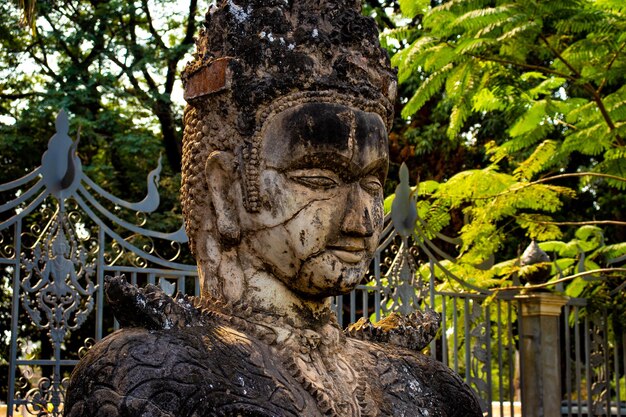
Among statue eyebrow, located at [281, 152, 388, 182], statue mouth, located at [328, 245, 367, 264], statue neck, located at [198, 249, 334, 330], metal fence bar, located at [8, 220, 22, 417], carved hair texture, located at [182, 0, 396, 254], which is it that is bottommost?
metal fence bar, located at [8, 220, 22, 417]

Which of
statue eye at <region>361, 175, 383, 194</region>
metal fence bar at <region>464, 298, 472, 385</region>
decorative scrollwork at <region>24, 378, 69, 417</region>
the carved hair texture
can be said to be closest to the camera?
the carved hair texture

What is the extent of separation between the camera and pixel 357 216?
325 centimetres

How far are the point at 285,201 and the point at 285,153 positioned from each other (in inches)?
6.1

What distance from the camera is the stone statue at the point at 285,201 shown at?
3.13 metres

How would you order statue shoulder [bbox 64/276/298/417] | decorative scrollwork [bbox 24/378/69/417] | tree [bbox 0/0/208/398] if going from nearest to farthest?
statue shoulder [bbox 64/276/298/417] < decorative scrollwork [bbox 24/378/69/417] < tree [bbox 0/0/208/398]

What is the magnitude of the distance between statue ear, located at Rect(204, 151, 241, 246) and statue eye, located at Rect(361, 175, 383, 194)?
0.43 meters

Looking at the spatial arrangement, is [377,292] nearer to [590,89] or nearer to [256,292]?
[590,89]

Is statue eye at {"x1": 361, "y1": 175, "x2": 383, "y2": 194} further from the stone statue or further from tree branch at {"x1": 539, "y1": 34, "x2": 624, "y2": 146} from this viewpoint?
tree branch at {"x1": 539, "y1": 34, "x2": 624, "y2": 146}

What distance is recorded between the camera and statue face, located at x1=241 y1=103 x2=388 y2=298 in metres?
3.20

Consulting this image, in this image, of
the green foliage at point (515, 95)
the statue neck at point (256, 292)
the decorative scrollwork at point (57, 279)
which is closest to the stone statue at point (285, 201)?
the statue neck at point (256, 292)

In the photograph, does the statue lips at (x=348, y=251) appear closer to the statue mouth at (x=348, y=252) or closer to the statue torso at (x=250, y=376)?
the statue mouth at (x=348, y=252)

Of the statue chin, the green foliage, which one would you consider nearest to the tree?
the green foliage

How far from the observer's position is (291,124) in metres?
3.20

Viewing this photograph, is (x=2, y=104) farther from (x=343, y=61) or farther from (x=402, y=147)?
(x=343, y=61)
